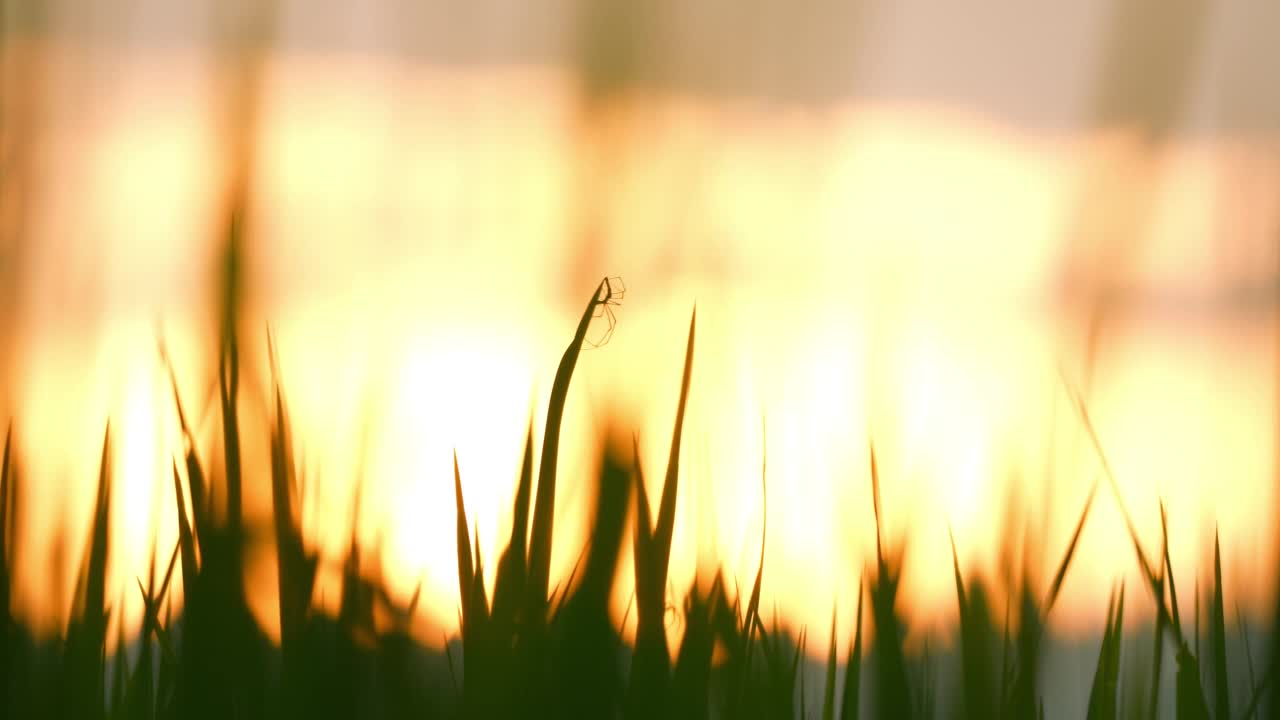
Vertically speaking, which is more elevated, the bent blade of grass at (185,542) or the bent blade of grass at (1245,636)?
the bent blade of grass at (185,542)

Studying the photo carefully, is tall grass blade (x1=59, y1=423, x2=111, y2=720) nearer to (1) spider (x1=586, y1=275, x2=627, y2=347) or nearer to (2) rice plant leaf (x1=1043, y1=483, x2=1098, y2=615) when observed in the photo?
(1) spider (x1=586, y1=275, x2=627, y2=347)

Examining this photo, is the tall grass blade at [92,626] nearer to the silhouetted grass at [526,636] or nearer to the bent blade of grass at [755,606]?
the silhouetted grass at [526,636]

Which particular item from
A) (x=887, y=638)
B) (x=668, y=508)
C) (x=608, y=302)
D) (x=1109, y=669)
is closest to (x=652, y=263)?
(x=608, y=302)

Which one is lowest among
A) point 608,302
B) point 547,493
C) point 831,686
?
point 831,686

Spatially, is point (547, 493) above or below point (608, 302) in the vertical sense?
below

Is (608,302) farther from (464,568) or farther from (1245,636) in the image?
(1245,636)

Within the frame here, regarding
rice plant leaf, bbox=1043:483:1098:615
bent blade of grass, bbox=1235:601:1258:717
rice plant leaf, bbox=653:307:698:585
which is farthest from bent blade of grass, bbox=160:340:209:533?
bent blade of grass, bbox=1235:601:1258:717

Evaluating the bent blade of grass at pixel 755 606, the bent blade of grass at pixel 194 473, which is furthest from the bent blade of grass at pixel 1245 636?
the bent blade of grass at pixel 194 473
